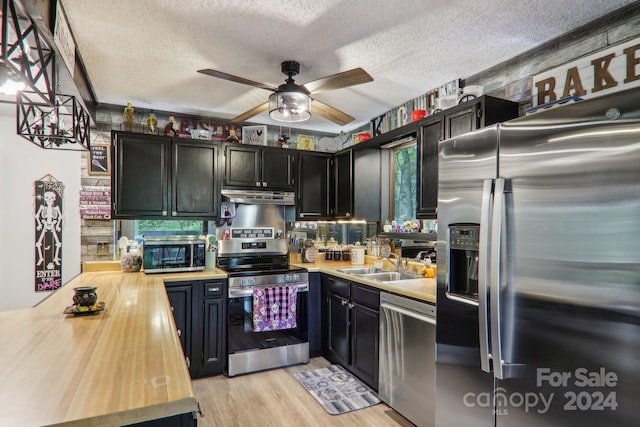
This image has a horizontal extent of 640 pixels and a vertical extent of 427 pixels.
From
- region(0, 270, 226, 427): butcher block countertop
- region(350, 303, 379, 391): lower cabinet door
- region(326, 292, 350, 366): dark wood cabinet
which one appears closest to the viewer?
region(0, 270, 226, 427): butcher block countertop

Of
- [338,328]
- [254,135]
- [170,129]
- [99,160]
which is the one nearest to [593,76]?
[338,328]

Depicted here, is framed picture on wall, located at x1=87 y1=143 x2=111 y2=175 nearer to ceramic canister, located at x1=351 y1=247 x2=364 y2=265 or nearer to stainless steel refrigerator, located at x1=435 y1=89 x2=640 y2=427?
ceramic canister, located at x1=351 y1=247 x2=364 y2=265

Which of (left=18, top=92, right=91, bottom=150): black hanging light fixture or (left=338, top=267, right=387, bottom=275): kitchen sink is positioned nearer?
(left=18, top=92, right=91, bottom=150): black hanging light fixture

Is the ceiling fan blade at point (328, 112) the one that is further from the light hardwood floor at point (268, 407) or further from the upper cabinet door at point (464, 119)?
the light hardwood floor at point (268, 407)

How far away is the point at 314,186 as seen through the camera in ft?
13.7

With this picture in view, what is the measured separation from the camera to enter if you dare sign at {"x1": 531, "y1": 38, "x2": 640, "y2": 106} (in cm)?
192

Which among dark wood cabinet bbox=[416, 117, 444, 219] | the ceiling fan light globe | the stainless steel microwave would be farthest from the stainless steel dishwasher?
the stainless steel microwave

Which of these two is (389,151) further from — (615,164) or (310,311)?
(615,164)

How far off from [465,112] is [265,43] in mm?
1463

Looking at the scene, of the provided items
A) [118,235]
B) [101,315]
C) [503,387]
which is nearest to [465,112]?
[503,387]

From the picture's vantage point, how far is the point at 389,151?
3.84 m

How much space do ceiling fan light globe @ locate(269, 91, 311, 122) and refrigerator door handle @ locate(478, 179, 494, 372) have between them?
4.75 ft

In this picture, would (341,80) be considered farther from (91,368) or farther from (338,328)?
(338,328)

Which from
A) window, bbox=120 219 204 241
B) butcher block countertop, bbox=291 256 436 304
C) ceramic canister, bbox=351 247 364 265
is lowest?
butcher block countertop, bbox=291 256 436 304
